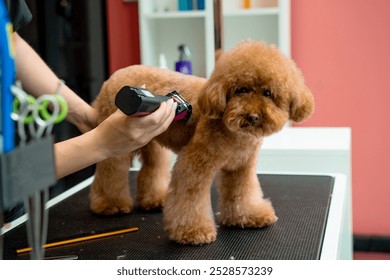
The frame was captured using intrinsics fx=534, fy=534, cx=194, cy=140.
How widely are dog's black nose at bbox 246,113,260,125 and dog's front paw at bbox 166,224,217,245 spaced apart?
0.78 ft

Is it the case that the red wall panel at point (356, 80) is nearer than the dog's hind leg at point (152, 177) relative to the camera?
No

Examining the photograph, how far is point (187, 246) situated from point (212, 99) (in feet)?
0.91

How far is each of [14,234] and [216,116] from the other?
Result: 0.50 metres

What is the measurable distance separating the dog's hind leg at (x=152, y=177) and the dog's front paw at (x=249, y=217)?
0.20 meters

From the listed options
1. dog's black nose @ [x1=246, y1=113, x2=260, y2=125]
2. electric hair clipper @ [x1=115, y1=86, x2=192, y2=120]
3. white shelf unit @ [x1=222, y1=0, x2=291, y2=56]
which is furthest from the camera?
white shelf unit @ [x1=222, y1=0, x2=291, y2=56]

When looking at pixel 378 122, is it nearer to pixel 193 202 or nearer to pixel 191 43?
pixel 191 43

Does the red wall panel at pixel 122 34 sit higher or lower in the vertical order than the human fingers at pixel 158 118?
higher

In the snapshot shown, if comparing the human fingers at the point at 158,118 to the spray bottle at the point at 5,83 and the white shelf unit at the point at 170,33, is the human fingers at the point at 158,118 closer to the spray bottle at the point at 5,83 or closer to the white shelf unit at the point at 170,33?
the spray bottle at the point at 5,83

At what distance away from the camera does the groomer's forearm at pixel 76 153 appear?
0.68m

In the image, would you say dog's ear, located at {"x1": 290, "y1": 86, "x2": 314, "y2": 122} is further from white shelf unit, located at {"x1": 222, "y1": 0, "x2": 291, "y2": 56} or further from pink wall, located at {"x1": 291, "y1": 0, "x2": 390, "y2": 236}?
pink wall, located at {"x1": 291, "y1": 0, "x2": 390, "y2": 236}

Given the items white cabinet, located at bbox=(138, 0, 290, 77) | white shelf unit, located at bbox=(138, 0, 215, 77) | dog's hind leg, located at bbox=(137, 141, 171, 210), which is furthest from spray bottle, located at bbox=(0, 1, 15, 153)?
white shelf unit, located at bbox=(138, 0, 215, 77)

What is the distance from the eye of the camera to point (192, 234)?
38.2 inches

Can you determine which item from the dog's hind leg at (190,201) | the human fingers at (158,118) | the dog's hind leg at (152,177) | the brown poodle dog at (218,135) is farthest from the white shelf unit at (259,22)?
the human fingers at (158,118)

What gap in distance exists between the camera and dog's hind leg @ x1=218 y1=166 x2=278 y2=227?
1.07m
